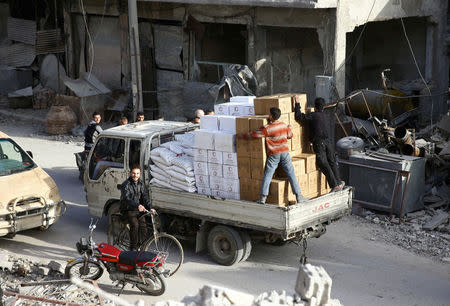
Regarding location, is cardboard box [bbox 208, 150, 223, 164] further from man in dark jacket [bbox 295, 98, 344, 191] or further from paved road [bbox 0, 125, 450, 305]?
paved road [bbox 0, 125, 450, 305]

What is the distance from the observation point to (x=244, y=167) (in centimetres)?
959

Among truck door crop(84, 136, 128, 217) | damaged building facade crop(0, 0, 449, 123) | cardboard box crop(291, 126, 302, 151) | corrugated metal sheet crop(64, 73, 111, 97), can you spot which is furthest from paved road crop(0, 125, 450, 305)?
corrugated metal sheet crop(64, 73, 111, 97)

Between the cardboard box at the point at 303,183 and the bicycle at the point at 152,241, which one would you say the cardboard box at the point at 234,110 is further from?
the bicycle at the point at 152,241

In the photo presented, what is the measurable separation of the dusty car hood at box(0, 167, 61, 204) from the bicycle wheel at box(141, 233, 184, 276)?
88.4 inches

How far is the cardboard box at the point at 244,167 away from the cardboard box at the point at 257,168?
5 cm

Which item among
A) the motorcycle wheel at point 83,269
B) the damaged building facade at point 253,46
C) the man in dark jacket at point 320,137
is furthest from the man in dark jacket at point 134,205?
the damaged building facade at point 253,46

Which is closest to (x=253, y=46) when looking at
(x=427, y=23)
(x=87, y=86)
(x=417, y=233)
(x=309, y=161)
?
(x=427, y=23)

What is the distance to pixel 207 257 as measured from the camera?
411 inches

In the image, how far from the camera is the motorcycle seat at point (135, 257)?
8.70 meters

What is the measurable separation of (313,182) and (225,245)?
1.62 metres

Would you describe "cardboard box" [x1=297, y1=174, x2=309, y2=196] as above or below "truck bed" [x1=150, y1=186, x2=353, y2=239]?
above

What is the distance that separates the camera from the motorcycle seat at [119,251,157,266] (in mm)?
8695

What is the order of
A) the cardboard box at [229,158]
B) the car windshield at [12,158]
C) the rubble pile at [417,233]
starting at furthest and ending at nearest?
the car windshield at [12,158] → the rubble pile at [417,233] → the cardboard box at [229,158]

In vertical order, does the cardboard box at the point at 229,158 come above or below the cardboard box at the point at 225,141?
below
